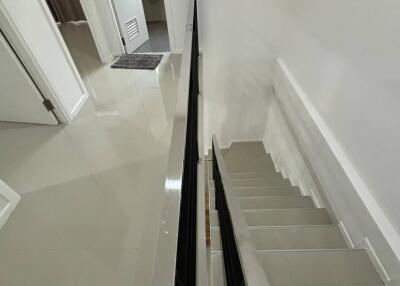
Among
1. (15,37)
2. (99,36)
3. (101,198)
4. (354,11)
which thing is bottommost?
(101,198)

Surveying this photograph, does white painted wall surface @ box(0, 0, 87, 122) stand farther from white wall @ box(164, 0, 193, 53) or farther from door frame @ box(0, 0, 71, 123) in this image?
white wall @ box(164, 0, 193, 53)

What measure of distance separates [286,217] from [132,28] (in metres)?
3.62

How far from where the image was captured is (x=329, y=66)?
5.41ft

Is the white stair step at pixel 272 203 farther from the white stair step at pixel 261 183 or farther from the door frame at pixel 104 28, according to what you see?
the door frame at pixel 104 28

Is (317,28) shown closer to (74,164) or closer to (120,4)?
(74,164)

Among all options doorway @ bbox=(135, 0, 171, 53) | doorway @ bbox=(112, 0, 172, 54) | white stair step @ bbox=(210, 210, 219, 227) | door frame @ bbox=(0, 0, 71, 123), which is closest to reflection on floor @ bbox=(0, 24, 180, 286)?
door frame @ bbox=(0, 0, 71, 123)

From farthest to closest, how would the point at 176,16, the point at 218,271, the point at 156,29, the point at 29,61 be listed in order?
the point at 156,29 < the point at 176,16 < the point at 29,61 < the point at 218,271

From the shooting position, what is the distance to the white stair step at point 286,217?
1562 mm

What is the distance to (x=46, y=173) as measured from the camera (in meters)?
1.99

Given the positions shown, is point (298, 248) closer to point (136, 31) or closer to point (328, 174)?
point (328, 174)

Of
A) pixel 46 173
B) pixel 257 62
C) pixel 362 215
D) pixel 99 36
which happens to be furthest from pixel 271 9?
pixel 46 173

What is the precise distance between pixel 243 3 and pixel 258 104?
137 cm

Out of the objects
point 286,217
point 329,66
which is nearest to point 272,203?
point 286,217

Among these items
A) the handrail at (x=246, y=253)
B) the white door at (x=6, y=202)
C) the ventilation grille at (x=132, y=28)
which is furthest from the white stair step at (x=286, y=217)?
the ventilation grille at (x=132, y=28)
